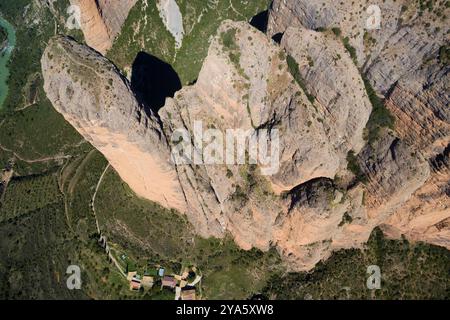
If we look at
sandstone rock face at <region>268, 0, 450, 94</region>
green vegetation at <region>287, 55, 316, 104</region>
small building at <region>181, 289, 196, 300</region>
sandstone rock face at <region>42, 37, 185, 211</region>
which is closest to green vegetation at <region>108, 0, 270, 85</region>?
sandstone rock face at <region>268, 0, 450, 94</region>

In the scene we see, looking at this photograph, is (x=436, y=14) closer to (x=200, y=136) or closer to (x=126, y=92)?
(x=200, y=136)

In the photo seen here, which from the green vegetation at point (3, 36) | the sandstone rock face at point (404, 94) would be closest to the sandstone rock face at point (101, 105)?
the sandstone rock face at point (404, 94)

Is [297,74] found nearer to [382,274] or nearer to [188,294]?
[382,274]

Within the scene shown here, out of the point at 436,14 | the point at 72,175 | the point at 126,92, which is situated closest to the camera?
the point at 436,14

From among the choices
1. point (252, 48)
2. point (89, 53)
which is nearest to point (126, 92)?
point (89, 53)

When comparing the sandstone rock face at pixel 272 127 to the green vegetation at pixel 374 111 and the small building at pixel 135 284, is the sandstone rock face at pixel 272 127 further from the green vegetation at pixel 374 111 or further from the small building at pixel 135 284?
the small building at pixel 135 284

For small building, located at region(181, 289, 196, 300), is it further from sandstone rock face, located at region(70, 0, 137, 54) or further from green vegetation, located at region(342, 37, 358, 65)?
sandstone rock face, located at region(70, 0, 137, 54)
